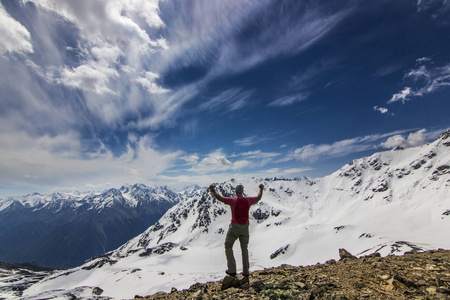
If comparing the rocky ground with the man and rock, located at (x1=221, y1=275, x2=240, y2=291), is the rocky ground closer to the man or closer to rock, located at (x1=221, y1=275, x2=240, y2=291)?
rock, located at (x1=221, y1=275, x2=240, y2=291)

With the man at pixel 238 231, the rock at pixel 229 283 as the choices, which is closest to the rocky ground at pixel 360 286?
the rock at pixel 229 283

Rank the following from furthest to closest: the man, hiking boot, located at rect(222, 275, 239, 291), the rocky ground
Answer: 1. the man
2. hiking boot, located at rect(222, 275, 239, 291)
3. the rocky ground

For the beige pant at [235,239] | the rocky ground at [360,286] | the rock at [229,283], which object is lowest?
the rocky ground at [360,286]

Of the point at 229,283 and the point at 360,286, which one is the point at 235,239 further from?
the point at 360,286

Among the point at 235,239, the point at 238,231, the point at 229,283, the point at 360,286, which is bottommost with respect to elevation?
the point at 360,286

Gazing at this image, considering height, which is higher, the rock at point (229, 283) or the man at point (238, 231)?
the man at point (238, 231)

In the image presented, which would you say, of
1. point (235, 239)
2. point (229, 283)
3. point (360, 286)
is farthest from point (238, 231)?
point (360, 286)

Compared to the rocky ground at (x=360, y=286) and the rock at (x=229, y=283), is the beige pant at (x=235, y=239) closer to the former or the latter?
the rock at (x=229, y=283)

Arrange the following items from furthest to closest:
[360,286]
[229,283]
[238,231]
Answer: [238,231]
[229,283]
[360,286]

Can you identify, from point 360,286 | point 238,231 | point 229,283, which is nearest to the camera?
point 360,286

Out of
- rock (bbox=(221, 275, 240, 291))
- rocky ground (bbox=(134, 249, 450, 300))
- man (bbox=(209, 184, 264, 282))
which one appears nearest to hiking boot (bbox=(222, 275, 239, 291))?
rock (bbox=(221, 275, 240, 291))

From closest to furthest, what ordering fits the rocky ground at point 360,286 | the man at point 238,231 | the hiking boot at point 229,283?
the rocky ground at point 360,286, the hiking boot at point 229,283, the man at point 238,231

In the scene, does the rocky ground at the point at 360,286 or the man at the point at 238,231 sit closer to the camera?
the rocky ground at the point at 360,286

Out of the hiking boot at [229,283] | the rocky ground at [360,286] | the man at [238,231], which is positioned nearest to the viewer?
the rocky ground at [360,286]
